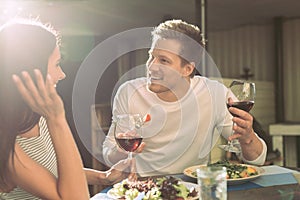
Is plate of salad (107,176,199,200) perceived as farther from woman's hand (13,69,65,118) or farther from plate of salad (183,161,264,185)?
woman's hand (13,69,65,118)

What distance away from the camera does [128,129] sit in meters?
1.33

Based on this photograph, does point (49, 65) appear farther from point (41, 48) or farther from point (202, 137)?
point (202, 137)

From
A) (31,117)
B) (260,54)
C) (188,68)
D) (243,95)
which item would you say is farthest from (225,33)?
(31,117)

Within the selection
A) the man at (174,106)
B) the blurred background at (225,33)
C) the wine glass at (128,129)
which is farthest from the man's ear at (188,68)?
the blurred background at (225,33)

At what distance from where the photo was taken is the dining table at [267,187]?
1285mm

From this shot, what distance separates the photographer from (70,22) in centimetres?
574

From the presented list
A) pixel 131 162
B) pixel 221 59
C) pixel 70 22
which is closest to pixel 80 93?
pixel 70 22

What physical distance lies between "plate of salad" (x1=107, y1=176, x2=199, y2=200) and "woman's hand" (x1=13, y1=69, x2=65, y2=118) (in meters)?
0.45

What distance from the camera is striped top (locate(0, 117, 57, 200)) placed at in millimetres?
1067

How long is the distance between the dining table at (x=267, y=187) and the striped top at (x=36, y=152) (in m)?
0.25

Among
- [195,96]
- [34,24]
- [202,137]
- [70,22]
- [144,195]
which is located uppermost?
[70,22]

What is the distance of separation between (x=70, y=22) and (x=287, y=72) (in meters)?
3.32

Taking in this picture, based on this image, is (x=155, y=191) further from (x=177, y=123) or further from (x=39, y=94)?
(x=177, y=123)

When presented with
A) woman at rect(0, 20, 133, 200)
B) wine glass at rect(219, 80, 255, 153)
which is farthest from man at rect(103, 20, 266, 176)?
woman at rect(0, 20, 133, 200)
